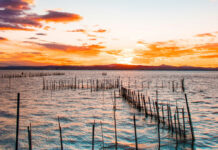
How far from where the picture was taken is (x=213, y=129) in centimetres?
1299

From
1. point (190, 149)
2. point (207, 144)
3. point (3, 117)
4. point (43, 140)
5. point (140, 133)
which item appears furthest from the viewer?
point (3, 117)

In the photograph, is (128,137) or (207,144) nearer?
(207,144)

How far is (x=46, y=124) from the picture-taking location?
14383mm

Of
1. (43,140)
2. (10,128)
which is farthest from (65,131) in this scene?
(10,128)

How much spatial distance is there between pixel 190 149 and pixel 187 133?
256 cm

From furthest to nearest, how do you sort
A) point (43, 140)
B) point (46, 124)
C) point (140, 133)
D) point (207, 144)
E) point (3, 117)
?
point (3, 117) → point (46, 124) → point (140, 133) → point (43, 140) → point (207, 144)

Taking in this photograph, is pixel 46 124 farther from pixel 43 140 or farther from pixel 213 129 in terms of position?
pixel 213 129

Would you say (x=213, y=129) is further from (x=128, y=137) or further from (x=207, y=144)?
(x=128, y=137)

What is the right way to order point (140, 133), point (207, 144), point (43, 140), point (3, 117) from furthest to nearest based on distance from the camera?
point (3, 117) < point (140, 133) < point (43, 140) < point (207, 144)

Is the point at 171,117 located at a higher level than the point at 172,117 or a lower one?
higher

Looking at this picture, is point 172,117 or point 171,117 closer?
point 171,117

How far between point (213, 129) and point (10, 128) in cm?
1477

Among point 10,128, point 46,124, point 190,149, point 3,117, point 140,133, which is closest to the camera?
point 190,149

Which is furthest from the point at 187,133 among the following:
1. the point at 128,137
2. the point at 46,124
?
the point at 46,124
